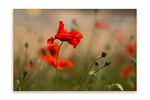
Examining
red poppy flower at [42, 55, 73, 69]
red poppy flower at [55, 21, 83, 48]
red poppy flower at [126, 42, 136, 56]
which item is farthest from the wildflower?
red poppy flower at [126, 42, 136, 56]

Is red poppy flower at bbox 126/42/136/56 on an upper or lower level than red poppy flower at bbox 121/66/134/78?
upper

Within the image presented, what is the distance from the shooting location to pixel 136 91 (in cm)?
253

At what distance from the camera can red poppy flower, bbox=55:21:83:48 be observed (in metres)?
2.44

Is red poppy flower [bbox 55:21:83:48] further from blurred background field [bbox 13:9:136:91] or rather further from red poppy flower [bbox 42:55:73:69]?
red poppy flower [bbox 42:55:73:69]

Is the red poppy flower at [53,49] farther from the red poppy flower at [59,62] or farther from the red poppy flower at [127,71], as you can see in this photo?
the red poppy flower at [127,71]

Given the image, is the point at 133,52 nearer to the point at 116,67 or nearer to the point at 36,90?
the point at 116,67

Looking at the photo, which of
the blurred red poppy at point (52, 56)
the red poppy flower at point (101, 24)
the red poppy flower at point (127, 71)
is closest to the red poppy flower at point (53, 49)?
the blurred red poppy at point (52, 56)

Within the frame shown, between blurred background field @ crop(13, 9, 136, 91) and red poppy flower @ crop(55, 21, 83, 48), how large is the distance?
3 cm

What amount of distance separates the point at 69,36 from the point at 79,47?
14 cm

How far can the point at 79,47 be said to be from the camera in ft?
8.27

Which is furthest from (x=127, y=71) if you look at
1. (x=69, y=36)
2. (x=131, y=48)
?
(x=69, y=36)

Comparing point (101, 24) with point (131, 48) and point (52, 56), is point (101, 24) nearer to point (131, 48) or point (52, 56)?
point (131, 48)
